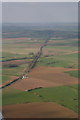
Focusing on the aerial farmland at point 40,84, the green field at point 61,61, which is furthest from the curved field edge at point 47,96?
the green field at point 61,61

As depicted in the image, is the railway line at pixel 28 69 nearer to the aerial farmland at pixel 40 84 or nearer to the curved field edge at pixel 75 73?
the aerial farmland at pixel 40 84

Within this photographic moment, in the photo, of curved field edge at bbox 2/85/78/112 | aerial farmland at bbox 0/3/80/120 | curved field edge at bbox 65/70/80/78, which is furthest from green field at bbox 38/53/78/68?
curved field edge at bbox 2/85/78/112

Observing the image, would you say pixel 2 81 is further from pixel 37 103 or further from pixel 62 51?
pixel 62 51

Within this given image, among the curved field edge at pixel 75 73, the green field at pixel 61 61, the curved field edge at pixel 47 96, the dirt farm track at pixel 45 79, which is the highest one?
the green field at pixel 61 61

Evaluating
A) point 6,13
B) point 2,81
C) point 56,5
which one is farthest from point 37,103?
point 56,5

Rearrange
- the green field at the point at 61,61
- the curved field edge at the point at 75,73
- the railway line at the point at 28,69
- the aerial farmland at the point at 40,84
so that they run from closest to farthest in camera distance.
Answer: the aerial farmland at the point at 40,84 → the railway line at the point at 28,69 → the curved field edge at the point at 75,73 → the green field at the point at 61,61

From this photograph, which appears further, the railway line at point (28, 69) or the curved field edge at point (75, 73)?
the curved field edge at point (75, 73)

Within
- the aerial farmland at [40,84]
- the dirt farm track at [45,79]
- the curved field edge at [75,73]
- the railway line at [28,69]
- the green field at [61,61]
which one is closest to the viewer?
the aerial farmland at [40,84]

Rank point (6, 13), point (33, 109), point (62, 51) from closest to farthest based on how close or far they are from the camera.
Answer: point (33, 109) < point (62, 51) < point (6, 13)
